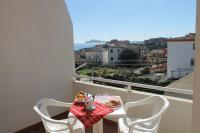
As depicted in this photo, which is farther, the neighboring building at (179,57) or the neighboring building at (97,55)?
the neighboring building at (97,55)

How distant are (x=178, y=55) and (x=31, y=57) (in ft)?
7.16

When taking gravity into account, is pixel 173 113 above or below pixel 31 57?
below

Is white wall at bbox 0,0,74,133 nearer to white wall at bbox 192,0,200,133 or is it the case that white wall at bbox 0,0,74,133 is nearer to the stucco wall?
→ the stucco wall

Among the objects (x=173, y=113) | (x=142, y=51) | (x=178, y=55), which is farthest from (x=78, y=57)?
(x=173, y=113)

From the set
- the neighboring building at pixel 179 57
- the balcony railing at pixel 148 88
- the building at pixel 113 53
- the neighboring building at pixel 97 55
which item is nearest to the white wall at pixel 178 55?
the neighboring building at pixel 179 57

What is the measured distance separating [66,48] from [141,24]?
56.8 inches

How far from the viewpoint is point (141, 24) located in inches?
129

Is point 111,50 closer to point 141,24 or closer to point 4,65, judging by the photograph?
point 141,24

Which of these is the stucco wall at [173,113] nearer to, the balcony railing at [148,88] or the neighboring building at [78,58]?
the balcony railing at [148,88]

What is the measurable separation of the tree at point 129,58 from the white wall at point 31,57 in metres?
1.14

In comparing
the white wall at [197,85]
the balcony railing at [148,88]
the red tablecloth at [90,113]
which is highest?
the white wall at [197,85]

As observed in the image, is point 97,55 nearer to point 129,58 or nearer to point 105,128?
point 129,58

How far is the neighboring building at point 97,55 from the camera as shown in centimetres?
332

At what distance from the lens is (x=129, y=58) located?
299 centimetres
